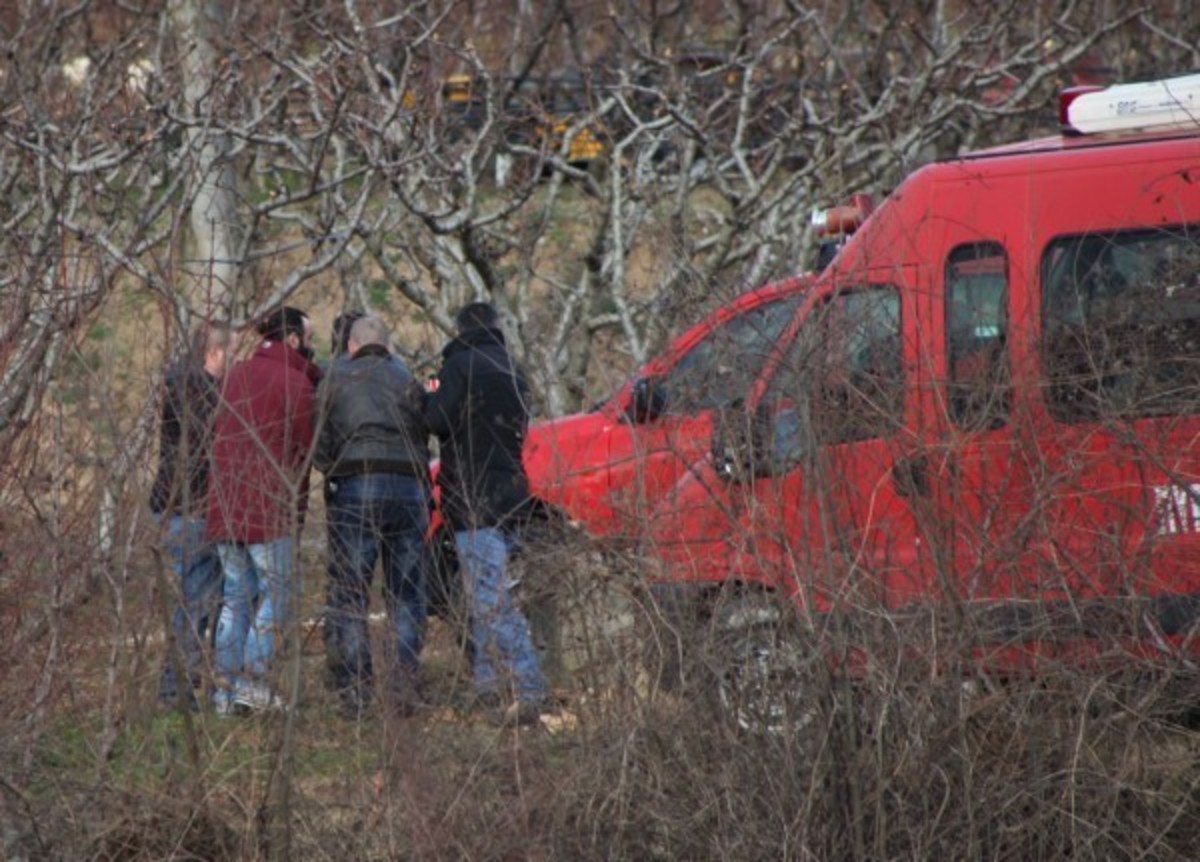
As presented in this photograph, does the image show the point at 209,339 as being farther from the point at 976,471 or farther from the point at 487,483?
the point at 976,471

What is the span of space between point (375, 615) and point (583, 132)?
8.25m

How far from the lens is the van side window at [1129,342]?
18.7ft

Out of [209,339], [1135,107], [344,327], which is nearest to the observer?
[209,339]

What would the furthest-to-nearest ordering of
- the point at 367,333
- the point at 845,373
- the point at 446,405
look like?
the point at 367,333 < the point at 446,405 < the point at 845,373

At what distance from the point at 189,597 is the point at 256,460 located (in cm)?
48

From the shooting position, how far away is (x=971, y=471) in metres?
5.69

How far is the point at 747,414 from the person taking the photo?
19.0 ft

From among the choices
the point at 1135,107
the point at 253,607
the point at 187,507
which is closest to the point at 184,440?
the point at 187,507

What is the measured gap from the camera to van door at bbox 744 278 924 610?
5.58 metres

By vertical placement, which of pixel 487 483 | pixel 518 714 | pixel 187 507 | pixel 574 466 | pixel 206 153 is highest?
pixel 206 153

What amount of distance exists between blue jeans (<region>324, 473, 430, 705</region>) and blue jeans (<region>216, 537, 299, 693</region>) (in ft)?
0.60

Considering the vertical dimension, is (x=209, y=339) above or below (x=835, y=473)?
above

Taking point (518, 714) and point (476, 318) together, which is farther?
point (476, 318)

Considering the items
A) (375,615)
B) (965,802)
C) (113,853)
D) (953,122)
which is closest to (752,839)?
(965,802)
